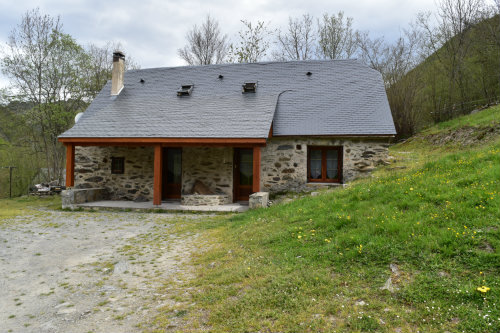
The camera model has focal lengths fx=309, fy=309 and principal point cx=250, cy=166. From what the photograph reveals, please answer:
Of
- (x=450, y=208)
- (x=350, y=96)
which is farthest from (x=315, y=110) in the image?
(x=450, y=208)

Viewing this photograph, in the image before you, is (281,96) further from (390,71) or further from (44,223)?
(390,71)

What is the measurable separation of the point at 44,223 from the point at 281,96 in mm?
9156

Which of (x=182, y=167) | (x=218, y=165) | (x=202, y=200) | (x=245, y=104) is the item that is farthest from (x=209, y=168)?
(x=245, y=104)

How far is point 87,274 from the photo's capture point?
14.2 feet

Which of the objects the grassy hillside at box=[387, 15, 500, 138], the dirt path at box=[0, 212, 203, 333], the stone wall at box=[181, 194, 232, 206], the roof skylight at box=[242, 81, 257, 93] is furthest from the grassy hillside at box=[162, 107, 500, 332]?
the grassy hillside at box=[387, 15, 500, 138]

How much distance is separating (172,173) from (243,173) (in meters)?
2.90

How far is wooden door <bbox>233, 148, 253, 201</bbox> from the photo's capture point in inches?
457

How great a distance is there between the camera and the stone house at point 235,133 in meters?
10.4

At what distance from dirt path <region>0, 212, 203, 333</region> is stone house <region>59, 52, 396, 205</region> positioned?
3.85 metres

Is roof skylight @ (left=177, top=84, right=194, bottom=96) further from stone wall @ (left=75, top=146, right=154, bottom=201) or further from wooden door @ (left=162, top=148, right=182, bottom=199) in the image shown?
stone wall @ (left=75, top=146, right=154, bottom=201)

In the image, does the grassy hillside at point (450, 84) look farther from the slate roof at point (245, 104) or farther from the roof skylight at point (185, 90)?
the roof skylight at point (185, 90)

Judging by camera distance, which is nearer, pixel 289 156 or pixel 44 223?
pixel 44 223

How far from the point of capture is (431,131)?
14719 millimetres

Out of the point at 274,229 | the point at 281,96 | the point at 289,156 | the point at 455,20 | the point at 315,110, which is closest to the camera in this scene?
the point at 274,229
